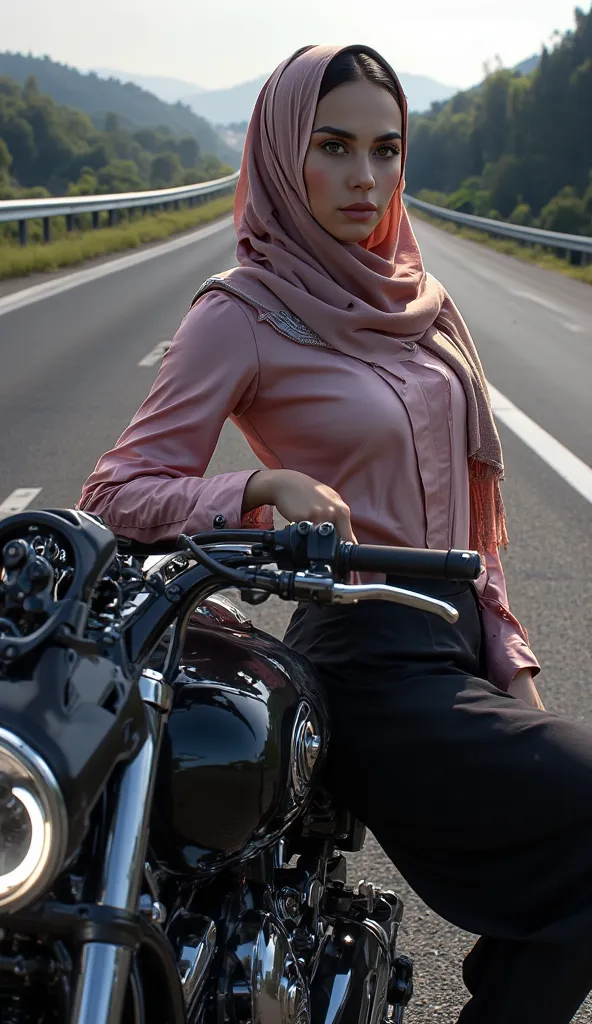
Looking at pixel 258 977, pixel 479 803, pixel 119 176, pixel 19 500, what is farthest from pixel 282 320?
pixel 119 176

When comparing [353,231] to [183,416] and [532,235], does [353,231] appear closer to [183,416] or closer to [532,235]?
[183,416]

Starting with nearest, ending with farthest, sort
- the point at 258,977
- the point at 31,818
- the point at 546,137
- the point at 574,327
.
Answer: the point at 31,818, the point at 258,977, the point at 574,327, the point at 546,137

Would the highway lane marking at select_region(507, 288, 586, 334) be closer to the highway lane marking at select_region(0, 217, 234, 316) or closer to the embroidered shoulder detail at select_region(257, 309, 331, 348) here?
the highway lane marking at select_region(0, 217, 234, 316)

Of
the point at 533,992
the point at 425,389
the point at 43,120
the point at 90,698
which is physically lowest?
the point at 533,992

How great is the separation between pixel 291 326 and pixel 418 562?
94cm

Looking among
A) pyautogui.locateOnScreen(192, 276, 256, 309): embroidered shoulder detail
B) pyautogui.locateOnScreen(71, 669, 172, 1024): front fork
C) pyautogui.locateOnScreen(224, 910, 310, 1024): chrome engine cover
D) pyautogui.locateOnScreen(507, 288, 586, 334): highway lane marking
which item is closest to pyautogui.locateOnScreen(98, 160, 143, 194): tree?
pyautogui.locateOnScreen(507, 288, 586, 334): highway lane marking

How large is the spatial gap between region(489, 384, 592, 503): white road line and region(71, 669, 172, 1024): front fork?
5.40 metres

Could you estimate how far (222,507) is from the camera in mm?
1906

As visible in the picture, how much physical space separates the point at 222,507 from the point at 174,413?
36 centimetres

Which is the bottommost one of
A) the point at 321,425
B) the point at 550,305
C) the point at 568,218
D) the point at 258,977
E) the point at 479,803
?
the point at 258,977

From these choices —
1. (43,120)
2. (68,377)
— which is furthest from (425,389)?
(43,120)

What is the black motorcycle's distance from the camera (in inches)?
47.9

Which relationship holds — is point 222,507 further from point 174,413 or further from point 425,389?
point 425,389

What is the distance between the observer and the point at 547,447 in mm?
7672
